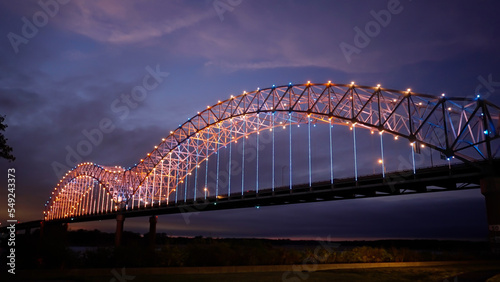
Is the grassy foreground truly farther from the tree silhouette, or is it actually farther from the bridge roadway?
the bridge roadway

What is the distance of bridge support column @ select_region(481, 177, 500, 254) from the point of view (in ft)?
101

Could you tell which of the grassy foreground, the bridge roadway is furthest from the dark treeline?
the bridge roadway

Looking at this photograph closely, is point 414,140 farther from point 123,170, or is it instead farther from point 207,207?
point 123,170

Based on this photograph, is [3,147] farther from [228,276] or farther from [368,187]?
[368,187]

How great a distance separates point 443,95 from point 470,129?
175 inches

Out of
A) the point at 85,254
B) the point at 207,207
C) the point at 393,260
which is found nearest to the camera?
the point at 85,254

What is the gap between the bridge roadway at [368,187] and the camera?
38569 mm

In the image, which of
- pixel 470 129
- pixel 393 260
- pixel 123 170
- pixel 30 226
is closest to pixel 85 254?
pixel 393 260

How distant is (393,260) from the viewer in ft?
85.0

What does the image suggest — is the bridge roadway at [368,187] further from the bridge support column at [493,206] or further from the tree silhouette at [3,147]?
the tree silhouette at [3,147]

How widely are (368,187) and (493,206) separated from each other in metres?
14.6

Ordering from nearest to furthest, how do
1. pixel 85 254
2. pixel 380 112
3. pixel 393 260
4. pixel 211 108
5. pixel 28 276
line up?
pixel 28 276 < pixel 85 254 < pixel 393 260 < pixel 380 112 < pixel 211 108

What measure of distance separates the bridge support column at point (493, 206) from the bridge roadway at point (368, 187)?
5.60ft

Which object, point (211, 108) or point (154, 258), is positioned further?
point (211, 108)
